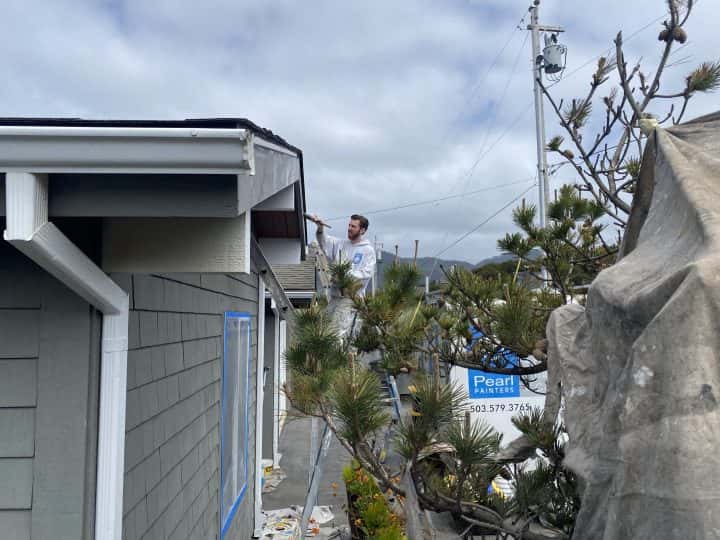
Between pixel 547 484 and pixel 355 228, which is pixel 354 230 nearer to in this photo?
pixel 355 228

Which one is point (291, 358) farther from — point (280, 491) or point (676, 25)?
point (280, 491)

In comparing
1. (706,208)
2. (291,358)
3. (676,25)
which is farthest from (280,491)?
(706,208)

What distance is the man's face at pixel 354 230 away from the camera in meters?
4.83

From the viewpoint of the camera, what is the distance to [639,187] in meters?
2.17

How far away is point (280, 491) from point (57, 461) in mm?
7180

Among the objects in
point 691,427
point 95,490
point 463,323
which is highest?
point 463,323

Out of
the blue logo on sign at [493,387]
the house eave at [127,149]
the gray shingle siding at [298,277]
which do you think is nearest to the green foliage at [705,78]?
the house eave at [127,149]

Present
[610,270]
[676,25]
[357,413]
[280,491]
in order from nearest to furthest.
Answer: [610,270] → [357,413] → [676,25] → [280,491]

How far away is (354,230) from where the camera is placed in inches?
190

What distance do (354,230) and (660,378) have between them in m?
3.76

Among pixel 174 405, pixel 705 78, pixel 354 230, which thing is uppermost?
pixel 705 78

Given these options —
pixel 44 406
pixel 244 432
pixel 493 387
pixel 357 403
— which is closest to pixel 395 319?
pixel 357 403

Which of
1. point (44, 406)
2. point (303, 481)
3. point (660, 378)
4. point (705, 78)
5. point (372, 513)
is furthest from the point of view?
point (303, 481)

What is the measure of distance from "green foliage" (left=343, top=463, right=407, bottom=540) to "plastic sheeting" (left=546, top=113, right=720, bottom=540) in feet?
10.6
